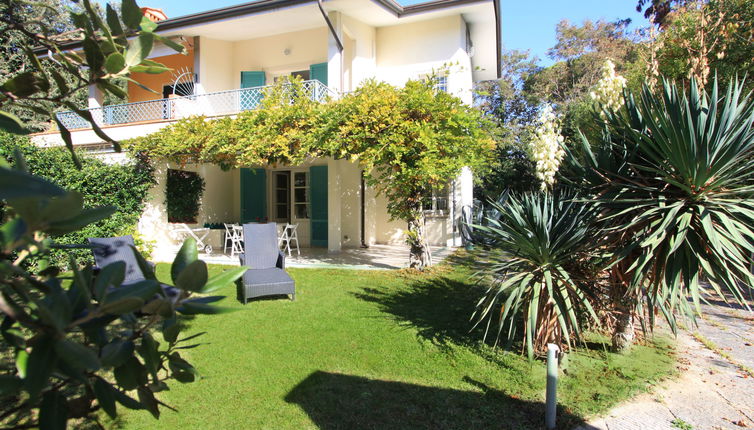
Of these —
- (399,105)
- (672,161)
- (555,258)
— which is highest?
(399,105)

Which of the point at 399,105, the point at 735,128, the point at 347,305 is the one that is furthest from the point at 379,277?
the point at 735,128

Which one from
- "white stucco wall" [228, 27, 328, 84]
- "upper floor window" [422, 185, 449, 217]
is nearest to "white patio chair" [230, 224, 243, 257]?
"upper floor window" [422, 185, 449, 217]

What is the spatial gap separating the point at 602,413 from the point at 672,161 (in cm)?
219

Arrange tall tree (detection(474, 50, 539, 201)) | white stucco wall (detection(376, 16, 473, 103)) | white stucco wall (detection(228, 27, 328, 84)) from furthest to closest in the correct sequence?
tall tree (detection(474, 50, 539, 201)) → white stucco wall (detection(228, 27, 328, 84)) → white stucco wall (detection(376, 16, 473, 103))

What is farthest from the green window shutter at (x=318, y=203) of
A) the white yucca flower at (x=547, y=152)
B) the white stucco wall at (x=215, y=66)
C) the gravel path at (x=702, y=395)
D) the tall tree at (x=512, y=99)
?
the tall tree at (x=512, y=99)

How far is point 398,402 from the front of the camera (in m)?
3.36

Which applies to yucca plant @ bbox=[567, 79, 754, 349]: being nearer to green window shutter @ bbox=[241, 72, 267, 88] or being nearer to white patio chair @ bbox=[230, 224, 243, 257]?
white patio chair @ bbox=[230, 224, 243, 257]

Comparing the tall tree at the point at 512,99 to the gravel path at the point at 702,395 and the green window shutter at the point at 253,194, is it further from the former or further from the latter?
the gravel path at the point at 702,395

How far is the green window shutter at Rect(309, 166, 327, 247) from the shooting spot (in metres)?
12.7

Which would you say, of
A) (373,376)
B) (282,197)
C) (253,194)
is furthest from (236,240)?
(373,376)

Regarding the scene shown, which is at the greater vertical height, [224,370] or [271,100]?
[271,100]

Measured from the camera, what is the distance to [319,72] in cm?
1294

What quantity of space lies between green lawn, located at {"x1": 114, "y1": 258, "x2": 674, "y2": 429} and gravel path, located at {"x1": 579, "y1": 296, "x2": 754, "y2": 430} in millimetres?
152

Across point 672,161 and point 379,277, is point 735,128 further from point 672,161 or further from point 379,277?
point 379,277
